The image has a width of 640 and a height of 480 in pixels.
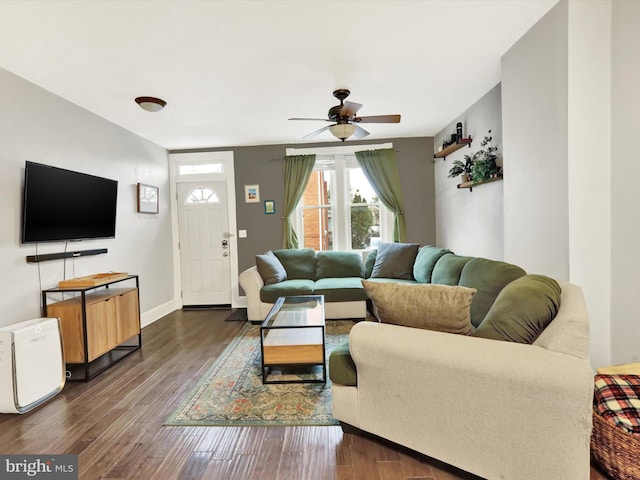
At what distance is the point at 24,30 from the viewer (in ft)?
6.74

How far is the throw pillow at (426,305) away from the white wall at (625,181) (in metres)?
1.14

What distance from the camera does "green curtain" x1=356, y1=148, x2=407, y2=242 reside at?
16.1 feet

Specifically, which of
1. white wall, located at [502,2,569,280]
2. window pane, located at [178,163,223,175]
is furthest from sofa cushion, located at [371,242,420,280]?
window pane, located at [178,163,223,175]

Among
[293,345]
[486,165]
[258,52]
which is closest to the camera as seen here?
[258,52]

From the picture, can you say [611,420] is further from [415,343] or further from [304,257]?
[304,257]

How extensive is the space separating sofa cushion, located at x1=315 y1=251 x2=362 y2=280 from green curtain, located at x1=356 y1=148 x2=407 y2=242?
2.63 ft

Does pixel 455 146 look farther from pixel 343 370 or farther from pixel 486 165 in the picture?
pixel 343 370

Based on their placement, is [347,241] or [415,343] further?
[347,241]

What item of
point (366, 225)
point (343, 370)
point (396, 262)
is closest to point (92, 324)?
point (343, 370)

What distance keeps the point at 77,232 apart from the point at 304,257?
8.75 feet

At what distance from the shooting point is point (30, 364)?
7.48ft

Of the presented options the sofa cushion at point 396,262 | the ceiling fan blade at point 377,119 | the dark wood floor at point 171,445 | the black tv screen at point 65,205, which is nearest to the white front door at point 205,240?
the black tv screen at point 65,205

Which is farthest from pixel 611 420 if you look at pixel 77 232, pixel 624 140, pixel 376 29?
pixel 77 232

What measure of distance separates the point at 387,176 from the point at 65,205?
3955 millimetres
